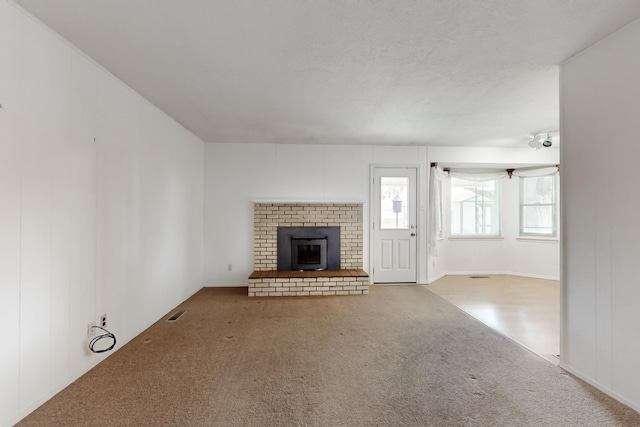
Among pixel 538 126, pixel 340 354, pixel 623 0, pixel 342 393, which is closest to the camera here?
pixel 623 0

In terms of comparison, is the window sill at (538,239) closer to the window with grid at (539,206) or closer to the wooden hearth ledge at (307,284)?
the window with grid at (539,206)

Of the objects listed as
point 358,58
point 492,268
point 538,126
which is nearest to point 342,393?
point 358,58

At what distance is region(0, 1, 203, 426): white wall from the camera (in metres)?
1.76

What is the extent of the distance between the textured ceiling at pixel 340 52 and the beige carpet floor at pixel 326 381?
8.19 feet

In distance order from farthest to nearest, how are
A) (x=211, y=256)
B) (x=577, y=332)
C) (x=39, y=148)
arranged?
(x=211, y=256), (x=577, y=332), (x=39, y=148)

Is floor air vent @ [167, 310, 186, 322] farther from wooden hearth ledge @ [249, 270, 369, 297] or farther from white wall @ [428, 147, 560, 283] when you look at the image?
white wall @ [428, 147, 560, 283]

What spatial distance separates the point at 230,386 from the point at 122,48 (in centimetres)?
265

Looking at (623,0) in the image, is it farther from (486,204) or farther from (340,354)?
(486,204)

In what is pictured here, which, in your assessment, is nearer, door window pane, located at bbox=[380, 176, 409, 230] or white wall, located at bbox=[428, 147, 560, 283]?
door window pane, located at bbox=[380, 176, 409, 230]

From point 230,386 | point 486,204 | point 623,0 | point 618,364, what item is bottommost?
point 230,386

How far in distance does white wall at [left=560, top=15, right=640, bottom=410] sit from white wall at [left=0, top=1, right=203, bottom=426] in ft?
12.6

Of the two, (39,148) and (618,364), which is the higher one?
(39,148)

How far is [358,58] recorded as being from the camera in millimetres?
2346

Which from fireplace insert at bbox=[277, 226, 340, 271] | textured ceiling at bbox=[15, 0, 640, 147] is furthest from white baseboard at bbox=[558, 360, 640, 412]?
fireplace insert at bbox=[277, 226, 340, 271]
